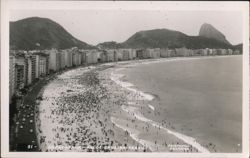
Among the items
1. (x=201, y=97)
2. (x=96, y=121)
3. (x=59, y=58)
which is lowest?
(x=96, y=121)

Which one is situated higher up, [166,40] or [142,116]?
[166,40]

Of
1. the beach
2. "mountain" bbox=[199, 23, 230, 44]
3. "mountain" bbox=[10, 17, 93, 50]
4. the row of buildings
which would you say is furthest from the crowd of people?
"mountain" bbox=[199, 23, 230, 44]

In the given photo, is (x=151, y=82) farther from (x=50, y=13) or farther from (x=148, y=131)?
(x=50, y=13)

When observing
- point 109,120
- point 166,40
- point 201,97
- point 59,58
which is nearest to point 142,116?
point 109,120

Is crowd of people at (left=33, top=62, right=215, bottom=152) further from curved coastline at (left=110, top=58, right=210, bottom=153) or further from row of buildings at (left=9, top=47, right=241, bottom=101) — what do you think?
row of buildings at (left=9, top=47, right=241, bottom=101)

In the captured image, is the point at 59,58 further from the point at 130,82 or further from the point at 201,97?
the point at 201,97

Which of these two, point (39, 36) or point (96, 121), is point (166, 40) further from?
point (39, 36)

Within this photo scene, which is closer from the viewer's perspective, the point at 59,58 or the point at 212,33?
the point at 212,33
